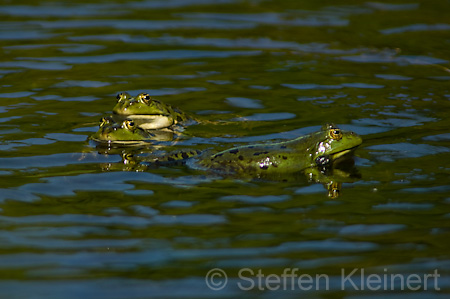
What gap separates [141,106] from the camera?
1112 cm

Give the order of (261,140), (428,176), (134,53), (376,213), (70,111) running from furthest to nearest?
1. (134,53)
2. (70,111)
3. (261,140)
4. (428,176)
5. (376,213)

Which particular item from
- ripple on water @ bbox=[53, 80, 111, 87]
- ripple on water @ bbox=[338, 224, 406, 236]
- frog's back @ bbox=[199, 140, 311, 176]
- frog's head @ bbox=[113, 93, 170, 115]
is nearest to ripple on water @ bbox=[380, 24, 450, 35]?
ripple on water @ bbox=[53, 80, 111, 87]

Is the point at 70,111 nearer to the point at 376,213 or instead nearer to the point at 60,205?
the point at 60,205

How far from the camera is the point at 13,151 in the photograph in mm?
9344

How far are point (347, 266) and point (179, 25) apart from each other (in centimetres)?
1247

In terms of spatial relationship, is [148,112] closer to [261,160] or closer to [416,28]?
[261,160]

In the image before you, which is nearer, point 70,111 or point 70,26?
point 70,111

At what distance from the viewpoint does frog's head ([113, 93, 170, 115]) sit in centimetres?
1110

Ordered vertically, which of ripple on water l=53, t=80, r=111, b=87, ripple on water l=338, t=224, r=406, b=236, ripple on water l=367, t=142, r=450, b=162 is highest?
ripple on water l=53, t=80, r=111, b=87

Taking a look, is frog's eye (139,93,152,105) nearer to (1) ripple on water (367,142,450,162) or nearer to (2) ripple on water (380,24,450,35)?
(1) ripple on water (367,142,450,162)

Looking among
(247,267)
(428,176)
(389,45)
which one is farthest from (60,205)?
(389,45)

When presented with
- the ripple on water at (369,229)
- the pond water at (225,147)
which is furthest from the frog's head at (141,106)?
the ripple on water at (369,229)

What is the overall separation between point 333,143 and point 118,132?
2.97 meters

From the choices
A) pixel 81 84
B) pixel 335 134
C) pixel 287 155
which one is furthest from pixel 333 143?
pixel 81 84
